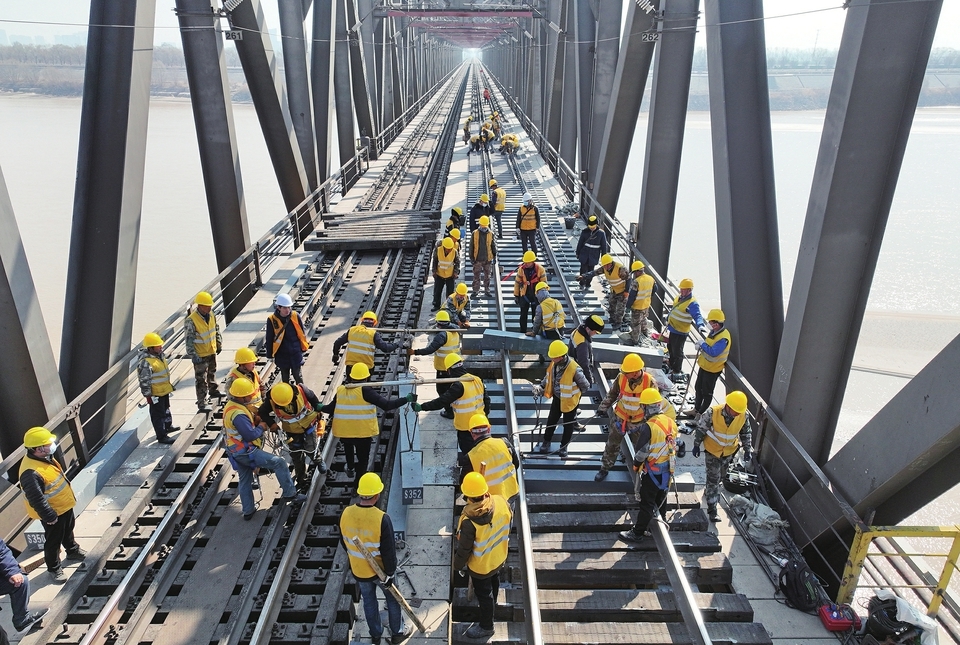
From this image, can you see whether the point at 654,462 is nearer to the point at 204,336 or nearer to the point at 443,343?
the point at 443,343

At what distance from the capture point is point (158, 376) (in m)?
7.95

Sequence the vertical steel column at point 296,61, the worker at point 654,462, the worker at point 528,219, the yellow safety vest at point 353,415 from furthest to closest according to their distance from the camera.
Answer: the vertical steel column at point 296,61
the worker at point 528,219
the yellow safety vest at point 353,415
the worker at point 654,462

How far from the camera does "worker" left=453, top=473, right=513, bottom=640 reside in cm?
500

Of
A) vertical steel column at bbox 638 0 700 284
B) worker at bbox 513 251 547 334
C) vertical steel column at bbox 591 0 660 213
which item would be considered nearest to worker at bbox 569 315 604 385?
worker at bbox 513 251 547 334

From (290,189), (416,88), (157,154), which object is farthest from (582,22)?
(157,154)

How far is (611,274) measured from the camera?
1104cm

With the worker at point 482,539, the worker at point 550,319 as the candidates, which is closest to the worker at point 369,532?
the worker at point 482,539

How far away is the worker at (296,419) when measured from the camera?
6945mm

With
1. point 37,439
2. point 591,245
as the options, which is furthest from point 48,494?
point 591,245

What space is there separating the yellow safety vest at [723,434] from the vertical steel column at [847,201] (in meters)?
0.69

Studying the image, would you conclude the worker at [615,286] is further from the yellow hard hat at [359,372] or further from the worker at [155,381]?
the worker at [155,381]

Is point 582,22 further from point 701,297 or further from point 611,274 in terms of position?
point 701,297

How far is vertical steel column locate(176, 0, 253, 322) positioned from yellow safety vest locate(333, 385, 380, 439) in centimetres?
Answer: 579

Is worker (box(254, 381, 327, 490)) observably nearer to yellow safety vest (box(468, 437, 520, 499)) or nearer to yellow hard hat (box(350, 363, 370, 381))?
yellow hard hat (box(350, 363, 370, 381))
